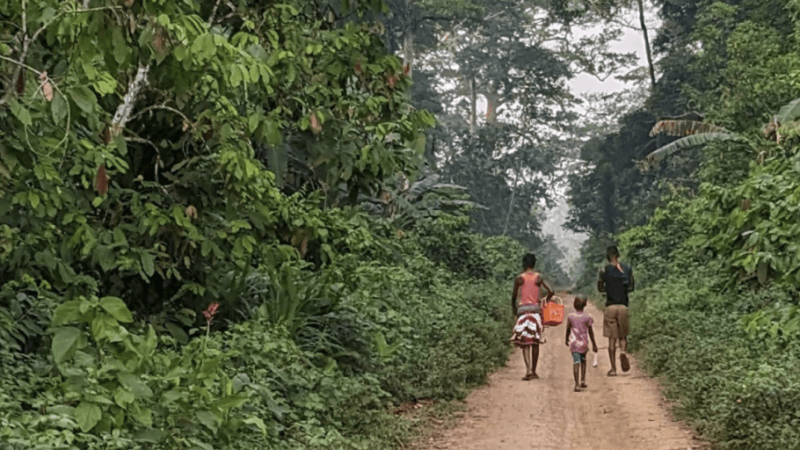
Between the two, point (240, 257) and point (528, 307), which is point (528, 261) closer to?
point (528, 307)

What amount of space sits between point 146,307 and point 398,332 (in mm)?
3157

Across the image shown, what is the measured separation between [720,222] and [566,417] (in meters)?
3.73

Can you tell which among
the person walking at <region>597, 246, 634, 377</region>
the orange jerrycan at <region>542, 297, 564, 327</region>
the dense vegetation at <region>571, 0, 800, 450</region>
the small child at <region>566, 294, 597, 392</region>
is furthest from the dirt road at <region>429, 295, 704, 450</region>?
the orange jerrycan at <region>542, 297, 564, 327</region>

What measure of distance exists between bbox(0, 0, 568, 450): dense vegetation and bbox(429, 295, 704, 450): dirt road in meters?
0.58

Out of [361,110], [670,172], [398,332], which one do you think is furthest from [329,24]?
[670,172]

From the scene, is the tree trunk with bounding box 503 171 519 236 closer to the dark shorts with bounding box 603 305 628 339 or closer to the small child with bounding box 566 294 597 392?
the dark shorts with bounding box 603 305 628 339

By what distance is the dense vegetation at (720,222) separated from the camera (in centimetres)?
757

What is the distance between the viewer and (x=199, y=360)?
6.06 meters

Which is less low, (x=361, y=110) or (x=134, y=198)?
(x=361, y=110)

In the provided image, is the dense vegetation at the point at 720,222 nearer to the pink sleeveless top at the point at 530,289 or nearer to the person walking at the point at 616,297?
the person walking at the point at 616,297

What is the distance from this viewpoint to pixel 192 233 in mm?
7359

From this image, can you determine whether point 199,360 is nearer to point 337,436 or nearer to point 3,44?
point 337,436

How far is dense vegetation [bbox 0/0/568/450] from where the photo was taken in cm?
483

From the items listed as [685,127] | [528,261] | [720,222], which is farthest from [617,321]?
[685,127]
